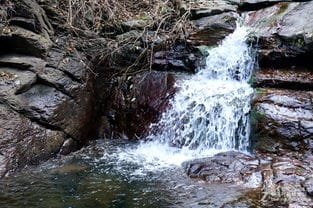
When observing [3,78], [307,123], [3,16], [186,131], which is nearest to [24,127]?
[3,78]

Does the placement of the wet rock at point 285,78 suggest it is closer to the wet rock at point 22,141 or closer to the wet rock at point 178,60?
the wet rock at point 178,60

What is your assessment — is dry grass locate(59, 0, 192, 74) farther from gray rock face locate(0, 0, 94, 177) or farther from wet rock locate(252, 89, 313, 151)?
wet rock locate(252, 89, 313, 151)

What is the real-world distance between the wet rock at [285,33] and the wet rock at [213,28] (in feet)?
1.37

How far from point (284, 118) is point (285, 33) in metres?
2.00

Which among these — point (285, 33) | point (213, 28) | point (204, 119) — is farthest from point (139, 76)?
point (285, 33)

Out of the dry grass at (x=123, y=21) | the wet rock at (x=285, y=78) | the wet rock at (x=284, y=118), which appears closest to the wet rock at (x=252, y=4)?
the dry grass at (x=123, y=21)

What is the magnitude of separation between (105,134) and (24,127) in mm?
1714

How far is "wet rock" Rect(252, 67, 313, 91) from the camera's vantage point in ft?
22.0

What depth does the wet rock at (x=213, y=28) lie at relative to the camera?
26.7ft

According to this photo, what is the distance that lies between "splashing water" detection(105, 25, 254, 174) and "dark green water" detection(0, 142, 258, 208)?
1.72 ft

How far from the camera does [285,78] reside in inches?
270

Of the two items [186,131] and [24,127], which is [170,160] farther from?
[24,127]

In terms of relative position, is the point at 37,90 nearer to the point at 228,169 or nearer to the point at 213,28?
the point at 228,169

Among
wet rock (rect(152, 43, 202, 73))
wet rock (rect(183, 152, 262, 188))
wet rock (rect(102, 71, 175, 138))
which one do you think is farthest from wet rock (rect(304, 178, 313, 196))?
wet rock (rect(152, 43, 202, 73))
